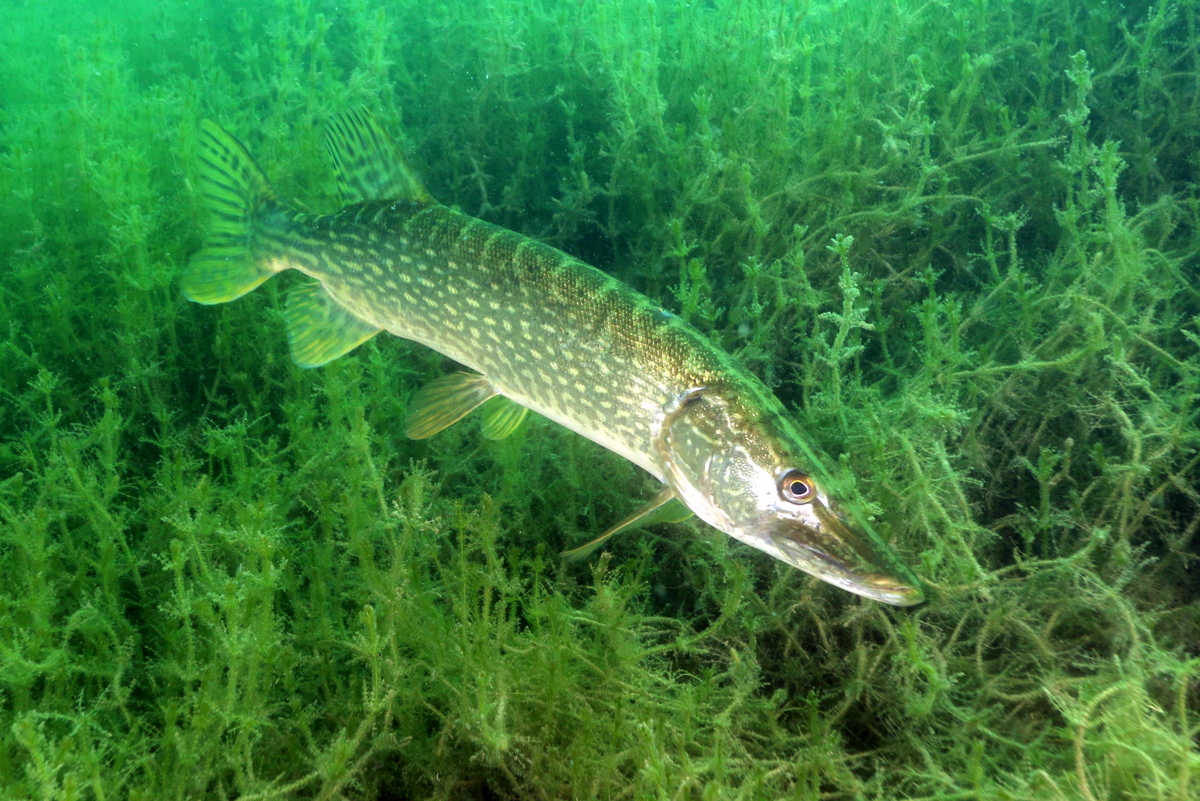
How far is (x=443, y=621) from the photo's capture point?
8.45 ft

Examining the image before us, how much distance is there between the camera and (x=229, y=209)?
338 cm

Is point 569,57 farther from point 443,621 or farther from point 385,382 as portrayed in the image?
point 443,621

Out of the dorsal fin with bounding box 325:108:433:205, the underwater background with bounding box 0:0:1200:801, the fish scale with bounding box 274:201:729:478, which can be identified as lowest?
the underwater background with bounding box 0:0:1200:801

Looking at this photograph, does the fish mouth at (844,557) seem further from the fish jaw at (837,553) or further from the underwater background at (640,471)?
the underwater background at (640,471)

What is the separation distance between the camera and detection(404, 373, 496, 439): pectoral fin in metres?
2.80

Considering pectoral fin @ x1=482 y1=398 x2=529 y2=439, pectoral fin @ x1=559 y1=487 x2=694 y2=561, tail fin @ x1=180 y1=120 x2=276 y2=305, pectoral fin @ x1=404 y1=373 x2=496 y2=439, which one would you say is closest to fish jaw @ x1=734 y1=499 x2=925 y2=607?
pectoral fin @ x1=559 y1=487 x2=694 y2=561

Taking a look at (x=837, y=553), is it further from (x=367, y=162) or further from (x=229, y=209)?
(x=229, y=209)

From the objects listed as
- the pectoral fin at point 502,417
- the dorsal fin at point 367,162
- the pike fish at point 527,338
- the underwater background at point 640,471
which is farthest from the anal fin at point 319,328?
the pectoral fin at point 502,417

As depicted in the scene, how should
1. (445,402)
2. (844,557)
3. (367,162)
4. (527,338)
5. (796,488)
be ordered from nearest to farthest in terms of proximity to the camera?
(844,557) → (796,488) → (527,338) → (445,402) → (367,162)

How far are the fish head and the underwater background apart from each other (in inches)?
14.1

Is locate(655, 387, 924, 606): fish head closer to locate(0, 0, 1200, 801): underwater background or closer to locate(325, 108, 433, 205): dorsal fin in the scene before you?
locate(0, 0, 1200, 801): underwater background

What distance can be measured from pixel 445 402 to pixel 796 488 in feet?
4.85

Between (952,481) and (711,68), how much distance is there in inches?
139

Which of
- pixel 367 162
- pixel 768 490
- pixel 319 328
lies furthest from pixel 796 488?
pixel 367 162
